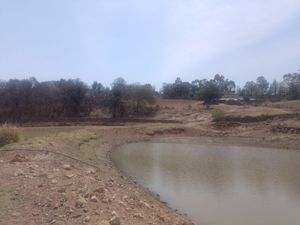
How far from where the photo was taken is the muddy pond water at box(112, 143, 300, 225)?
13.5 m

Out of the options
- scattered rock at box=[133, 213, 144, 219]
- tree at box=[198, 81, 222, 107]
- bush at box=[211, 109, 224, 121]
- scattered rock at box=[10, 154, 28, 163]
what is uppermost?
tree at box=[198, 81, 222, 107]

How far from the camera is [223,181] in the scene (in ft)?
63.2

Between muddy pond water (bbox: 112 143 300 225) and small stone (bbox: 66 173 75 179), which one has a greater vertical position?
small stone (bbox: 66 173 75 179)

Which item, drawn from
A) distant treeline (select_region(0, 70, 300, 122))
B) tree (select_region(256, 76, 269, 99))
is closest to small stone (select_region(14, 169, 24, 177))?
distant treeline (select_region(0, 70, 300, 122))

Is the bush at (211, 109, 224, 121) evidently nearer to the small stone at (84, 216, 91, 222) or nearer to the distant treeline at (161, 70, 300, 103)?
the distant treeline at (161, 70, 300, 103)

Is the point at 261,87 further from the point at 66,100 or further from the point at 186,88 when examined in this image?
the point at 66,100

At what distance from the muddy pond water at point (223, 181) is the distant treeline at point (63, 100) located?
1139 inches


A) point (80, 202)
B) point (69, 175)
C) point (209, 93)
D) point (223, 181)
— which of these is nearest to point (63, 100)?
point (209, 93)

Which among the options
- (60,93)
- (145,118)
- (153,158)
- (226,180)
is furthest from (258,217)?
(60,93)

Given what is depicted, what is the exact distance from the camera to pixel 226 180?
64.1 feet

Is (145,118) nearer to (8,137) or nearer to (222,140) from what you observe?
(222,140)

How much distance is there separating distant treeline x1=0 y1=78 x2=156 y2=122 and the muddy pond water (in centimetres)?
2893

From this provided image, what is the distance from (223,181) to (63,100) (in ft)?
150

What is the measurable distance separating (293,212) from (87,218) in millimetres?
8434
